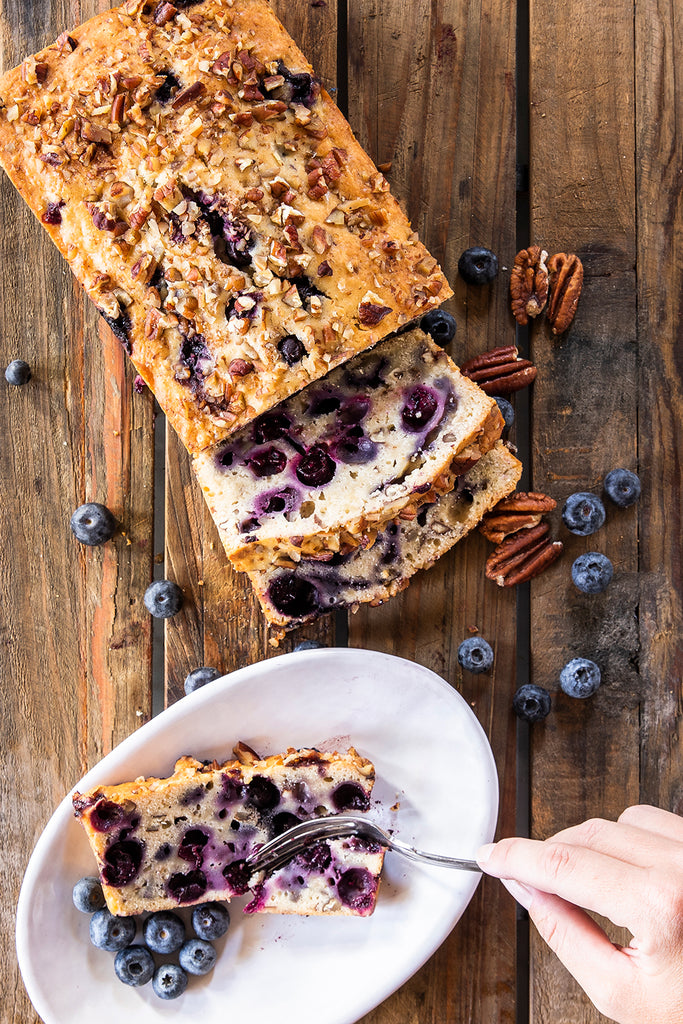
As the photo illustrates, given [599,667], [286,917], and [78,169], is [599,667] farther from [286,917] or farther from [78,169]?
[78,169]

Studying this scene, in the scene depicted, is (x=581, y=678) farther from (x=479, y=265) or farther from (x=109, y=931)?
(x=109, y=931)

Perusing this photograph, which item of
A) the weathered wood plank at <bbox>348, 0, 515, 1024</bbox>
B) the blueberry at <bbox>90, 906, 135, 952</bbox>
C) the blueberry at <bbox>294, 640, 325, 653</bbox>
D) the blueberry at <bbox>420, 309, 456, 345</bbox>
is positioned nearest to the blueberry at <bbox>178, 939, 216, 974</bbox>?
the blueberry at <bbox>90, 906, 135, 952</bbox>

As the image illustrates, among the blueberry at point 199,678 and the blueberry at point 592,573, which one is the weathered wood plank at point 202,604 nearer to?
the blueberry at point 199,678

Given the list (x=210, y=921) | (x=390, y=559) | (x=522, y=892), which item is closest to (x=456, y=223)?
(x=390, y=559)

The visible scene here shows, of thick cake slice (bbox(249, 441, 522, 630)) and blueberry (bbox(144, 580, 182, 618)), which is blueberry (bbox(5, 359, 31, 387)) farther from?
thick cake slice (bbox(249, 441, 522, 630))

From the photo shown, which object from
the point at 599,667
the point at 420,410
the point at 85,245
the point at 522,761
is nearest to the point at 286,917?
the point at 522,761

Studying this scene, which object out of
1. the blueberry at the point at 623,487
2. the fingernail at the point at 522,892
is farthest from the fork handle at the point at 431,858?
the blueberry at the point at 623,487
